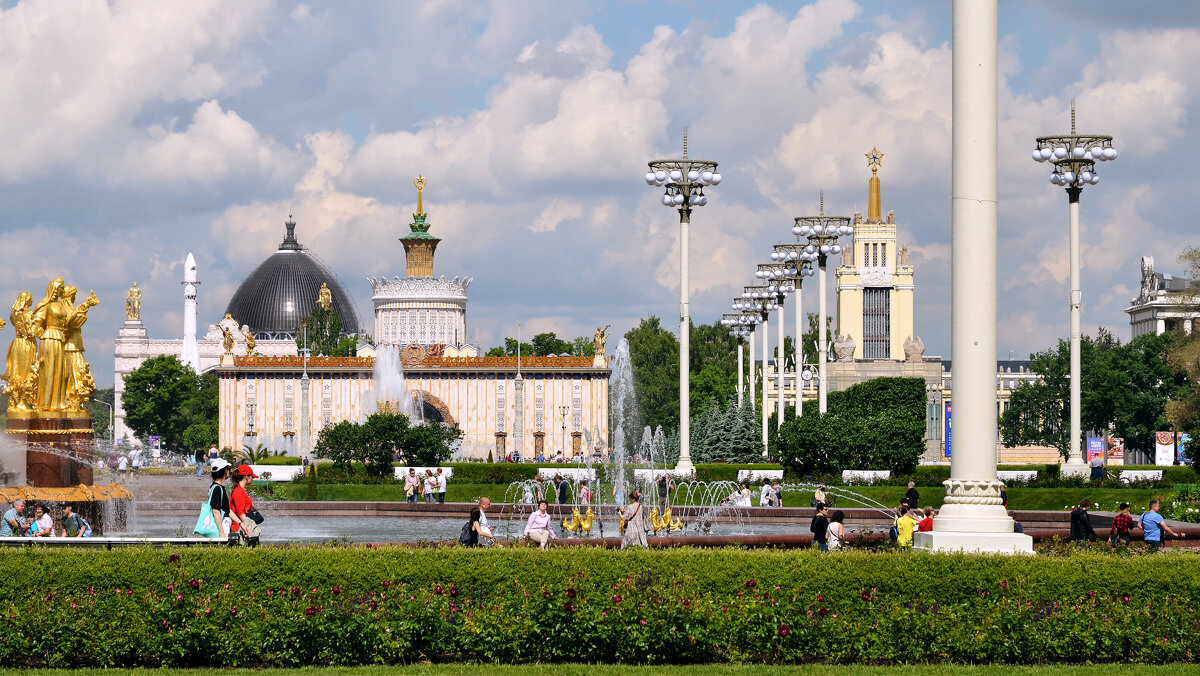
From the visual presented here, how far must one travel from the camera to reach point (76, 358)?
25141 mm

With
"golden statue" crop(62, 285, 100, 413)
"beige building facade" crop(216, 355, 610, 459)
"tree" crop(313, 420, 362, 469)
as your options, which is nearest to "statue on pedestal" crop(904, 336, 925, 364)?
"beige building facade" crop(216, 355, 610, 459)

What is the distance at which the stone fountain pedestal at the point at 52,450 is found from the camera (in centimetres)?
2447

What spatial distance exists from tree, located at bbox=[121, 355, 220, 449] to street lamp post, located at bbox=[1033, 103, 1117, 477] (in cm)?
8237

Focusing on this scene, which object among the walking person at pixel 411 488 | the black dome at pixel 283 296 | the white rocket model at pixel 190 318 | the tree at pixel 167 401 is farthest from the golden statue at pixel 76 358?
the black dome at pixel 283 296

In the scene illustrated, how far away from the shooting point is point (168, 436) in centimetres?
11125

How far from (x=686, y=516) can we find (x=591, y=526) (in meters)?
3.74

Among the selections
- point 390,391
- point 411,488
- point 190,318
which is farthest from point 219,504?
point 190,318

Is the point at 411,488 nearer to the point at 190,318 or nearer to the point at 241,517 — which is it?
the point at 241,517

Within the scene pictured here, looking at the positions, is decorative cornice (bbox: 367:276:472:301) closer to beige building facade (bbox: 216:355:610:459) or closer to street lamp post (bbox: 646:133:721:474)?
beige building facade (bbox: 216:355:610:459)

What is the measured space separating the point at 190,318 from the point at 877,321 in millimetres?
68839

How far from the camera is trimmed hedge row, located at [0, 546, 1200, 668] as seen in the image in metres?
12.6

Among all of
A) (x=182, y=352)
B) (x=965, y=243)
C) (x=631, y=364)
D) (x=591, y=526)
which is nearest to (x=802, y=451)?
(x=591, y=526)

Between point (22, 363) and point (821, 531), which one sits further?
point (22, 363)

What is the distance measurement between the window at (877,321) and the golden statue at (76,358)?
9825 centimetres
